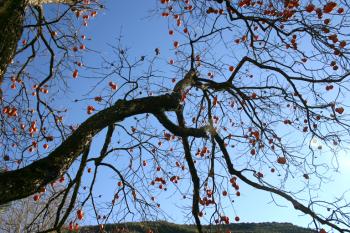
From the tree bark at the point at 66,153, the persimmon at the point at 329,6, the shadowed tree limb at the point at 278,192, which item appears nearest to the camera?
the tree bark at the point at 66,153

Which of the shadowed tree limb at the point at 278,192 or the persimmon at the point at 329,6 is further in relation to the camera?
the persimmon at the point at 329,6

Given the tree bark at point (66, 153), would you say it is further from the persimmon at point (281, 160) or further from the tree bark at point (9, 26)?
the persimmon at point (281, 160)

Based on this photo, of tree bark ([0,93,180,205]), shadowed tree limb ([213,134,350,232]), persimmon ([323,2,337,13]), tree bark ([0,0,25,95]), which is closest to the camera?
tree bark ([0,93,180,205])

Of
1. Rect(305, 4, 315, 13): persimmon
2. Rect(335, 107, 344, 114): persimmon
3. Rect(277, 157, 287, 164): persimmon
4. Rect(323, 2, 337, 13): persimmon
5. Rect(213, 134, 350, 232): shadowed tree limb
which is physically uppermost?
Rect(305, 4, 315, 13): persimmon

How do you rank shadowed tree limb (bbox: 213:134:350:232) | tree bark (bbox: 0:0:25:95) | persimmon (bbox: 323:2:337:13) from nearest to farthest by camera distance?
tree bark (bbox: 0:0:25:95) → shadowed tree limb (bbox: 213:134:350:232) → persimmon (bbox: 323:2:337:13)

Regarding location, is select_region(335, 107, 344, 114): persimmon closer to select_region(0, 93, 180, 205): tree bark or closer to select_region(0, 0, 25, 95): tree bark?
select_region(0, 93, 180, 205): tree bark

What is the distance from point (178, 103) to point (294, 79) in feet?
5.28

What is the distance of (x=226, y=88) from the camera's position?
493cm

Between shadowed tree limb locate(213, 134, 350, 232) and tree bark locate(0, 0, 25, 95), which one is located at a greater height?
tree bark locate(0, 0, 25, 95)

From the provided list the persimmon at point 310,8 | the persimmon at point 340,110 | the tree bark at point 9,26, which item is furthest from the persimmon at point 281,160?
the tree bark at point 9,26

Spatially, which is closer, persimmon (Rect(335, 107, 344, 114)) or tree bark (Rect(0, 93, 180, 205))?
tree bark (Rect(0, 93, 180, 205))

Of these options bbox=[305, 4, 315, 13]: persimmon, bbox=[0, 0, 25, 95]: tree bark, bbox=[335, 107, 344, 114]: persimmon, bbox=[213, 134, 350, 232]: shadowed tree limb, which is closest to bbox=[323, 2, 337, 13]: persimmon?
bbox=[305, 4, 315, 13]: persimmon

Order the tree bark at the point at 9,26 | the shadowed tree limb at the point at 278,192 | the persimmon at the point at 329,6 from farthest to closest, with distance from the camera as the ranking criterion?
the persimmon at the point at 329,6, the shadowed tree limb at the point at 278,192, the tree bark at the point at 9,26

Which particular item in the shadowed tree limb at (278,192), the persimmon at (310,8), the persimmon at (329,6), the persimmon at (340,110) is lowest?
the shadowed tree limb at (278,192)
